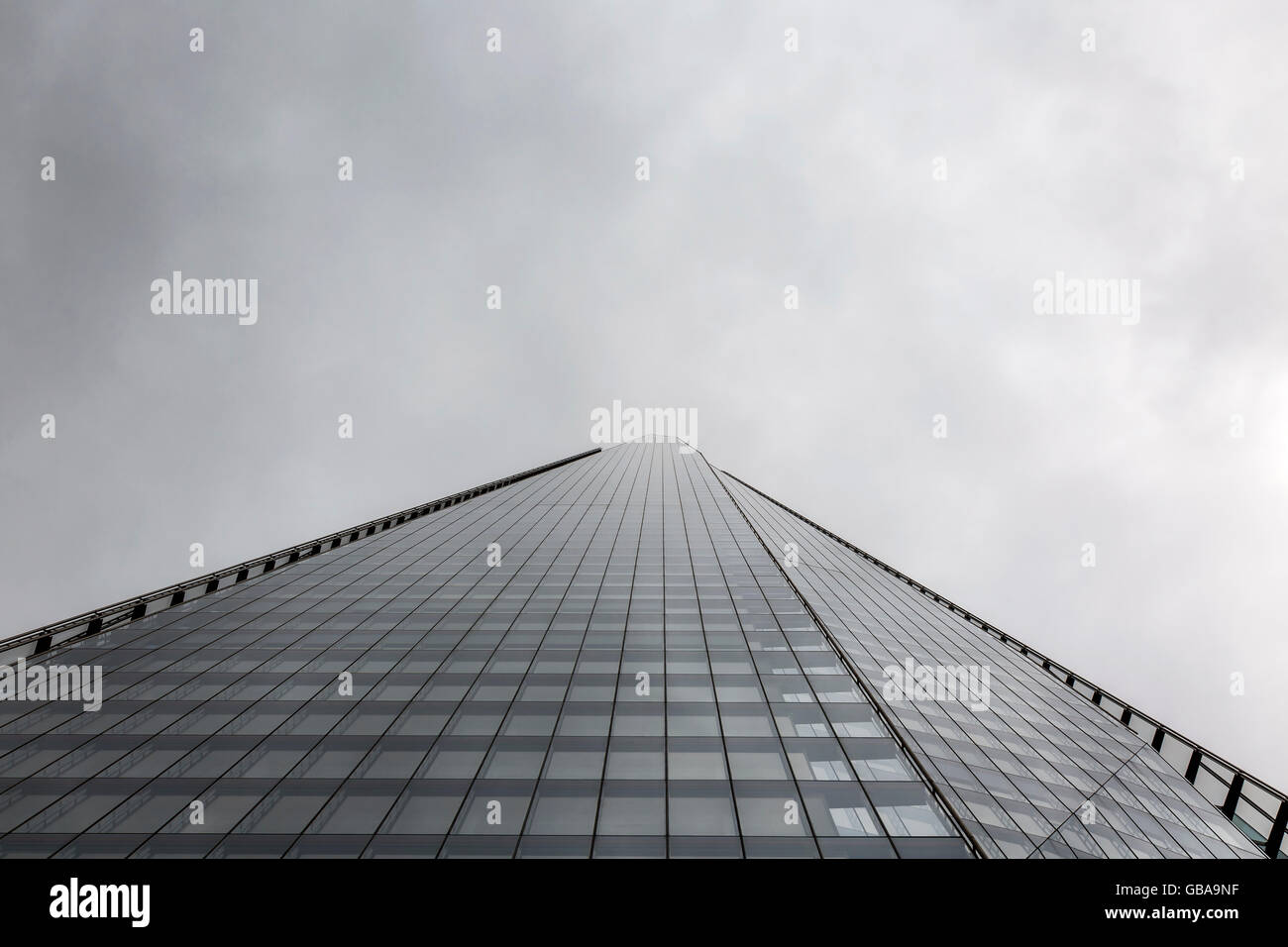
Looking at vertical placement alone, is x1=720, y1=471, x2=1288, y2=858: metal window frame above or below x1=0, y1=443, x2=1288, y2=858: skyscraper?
below

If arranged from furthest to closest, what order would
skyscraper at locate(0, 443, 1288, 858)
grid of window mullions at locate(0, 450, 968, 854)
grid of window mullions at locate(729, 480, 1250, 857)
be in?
grid of window mullions at locate(729, 480, 1250, 857) → grid of window mullions at locate(0, 450, 968, 854) → skyscraper at locate(0, 443, 1288, 858)

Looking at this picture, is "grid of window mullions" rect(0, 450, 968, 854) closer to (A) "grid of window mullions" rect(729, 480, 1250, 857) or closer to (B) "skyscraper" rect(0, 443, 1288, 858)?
(B) "skyscraper" rect(0, 443, 1288, 858)

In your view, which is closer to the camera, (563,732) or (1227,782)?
(563,732)

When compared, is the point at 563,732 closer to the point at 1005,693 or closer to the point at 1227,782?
the point at 1005,693

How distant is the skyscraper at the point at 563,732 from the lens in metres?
15.1

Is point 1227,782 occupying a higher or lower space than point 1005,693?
lower

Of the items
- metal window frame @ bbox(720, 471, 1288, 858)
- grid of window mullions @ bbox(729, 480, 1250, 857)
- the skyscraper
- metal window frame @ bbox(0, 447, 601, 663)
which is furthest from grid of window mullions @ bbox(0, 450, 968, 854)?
metal window frame @ bbox(720, 471, 1288, 858)

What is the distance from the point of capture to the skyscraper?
49.7ft

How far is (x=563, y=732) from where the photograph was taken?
63.7 ft

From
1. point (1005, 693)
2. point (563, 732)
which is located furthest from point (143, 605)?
point (1005, 693)

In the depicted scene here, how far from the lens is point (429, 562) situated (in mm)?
39281

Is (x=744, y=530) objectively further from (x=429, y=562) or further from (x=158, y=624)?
(x=158, y=624)
